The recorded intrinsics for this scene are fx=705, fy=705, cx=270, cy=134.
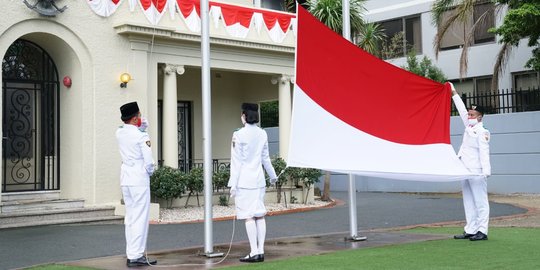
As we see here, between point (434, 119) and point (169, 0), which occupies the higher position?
point (169, 0)

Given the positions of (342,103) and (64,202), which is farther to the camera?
(64,202)

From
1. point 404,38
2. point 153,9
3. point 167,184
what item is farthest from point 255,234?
point 404,38

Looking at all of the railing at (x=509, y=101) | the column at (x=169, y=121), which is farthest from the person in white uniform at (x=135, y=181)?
the railing at (x=509, y=101)

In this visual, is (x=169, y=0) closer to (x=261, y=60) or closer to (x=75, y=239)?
(x=261, y=60)

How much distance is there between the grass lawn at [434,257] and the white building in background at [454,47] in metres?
16.0

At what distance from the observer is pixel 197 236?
12.5m

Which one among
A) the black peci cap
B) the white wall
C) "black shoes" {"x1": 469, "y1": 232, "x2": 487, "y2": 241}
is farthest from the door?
the white wall

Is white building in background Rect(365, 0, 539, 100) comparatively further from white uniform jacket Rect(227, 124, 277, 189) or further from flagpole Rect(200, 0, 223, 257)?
white uniform jacket Rect(227, 124, 277, 189)

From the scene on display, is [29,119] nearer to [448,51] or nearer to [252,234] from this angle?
[252,234]

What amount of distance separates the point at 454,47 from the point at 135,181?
22547mm

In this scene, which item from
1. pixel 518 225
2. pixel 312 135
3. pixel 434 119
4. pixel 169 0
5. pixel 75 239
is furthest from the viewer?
pixel 169 0

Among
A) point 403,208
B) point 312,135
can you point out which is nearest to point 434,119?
point 312,135

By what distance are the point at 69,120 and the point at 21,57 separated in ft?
5.55

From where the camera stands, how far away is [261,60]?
62.3 feet
